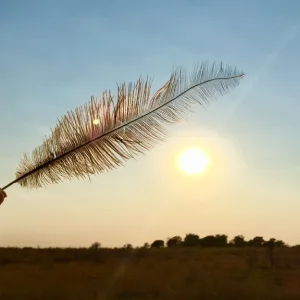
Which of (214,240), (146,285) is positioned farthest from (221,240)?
(146,285)

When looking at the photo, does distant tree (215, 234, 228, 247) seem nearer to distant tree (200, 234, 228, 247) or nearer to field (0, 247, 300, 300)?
distant tree (200, 234, 228, 247)

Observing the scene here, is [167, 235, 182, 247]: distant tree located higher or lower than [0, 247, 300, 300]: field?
higher

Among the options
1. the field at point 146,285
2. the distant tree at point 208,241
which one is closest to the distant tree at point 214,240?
the distant tree at point 208,241

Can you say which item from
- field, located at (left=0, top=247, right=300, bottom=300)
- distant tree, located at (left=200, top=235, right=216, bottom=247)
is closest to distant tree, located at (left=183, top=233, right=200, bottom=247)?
distant tree, located at (left=200, top=235, right=216, bottom=247)

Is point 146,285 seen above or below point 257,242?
below

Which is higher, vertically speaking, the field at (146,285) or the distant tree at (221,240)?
the distant tree at (221,240)

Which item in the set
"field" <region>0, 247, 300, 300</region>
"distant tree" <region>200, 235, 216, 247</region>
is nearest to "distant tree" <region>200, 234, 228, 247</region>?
"distant tree" <region>200, 235, 216, 247</region>

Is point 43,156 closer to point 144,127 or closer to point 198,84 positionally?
point 144,127

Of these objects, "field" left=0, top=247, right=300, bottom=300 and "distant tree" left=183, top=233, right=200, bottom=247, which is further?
"distant tree" left=183, top=233, right=200, bottom=247

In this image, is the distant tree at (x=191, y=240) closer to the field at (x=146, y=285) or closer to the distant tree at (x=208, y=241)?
the distant tree at (x=208, y=241)

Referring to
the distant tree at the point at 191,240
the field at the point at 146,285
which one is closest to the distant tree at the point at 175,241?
the distant tree at the point at 191,240

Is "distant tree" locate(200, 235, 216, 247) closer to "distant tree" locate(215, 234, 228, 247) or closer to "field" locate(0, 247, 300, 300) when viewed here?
"distant tree" locate(215, 234, 228, 247)

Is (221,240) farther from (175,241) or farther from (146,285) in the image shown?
(146,285)

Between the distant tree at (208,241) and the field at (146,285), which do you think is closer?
the field at (146,285)
